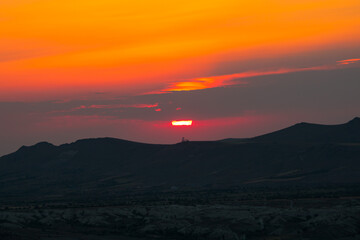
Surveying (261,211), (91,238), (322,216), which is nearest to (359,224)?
(322,216)

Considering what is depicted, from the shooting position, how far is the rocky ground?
320 ft

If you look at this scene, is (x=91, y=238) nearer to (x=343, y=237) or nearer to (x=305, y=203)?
(x=343, y=237)

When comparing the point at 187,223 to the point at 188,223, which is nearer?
the point at 187,223

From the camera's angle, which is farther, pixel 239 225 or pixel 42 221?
pixel 42 221

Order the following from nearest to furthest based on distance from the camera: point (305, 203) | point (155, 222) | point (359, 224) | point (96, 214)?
point (359, 224) < point (155, 222) < point (96, 214) < point (305, 203)

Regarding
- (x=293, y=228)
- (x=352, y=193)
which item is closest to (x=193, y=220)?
(x=293, y=228)

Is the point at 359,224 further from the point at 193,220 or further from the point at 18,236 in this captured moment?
the point at 18,236

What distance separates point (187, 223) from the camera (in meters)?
107

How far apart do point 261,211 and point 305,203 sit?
64.6 feet

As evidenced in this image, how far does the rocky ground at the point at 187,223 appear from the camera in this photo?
97.5 m

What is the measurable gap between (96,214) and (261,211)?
31.7 m

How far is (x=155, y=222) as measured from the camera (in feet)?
359

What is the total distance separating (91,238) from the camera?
97.2 m

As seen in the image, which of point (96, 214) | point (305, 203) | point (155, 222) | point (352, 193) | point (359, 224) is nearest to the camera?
point (359, 224)
